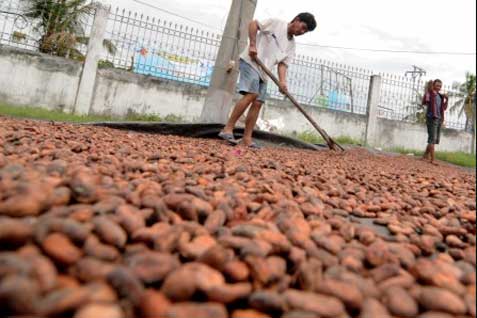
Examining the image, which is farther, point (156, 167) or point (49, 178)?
point (156, 167)

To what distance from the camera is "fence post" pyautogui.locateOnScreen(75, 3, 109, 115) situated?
6.72m

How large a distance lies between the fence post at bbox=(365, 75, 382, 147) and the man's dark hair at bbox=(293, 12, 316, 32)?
5587 millimetres

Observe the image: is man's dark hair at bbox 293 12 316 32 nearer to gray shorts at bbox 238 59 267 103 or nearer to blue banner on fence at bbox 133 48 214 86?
gray shorts at bbox 238 59 267 103

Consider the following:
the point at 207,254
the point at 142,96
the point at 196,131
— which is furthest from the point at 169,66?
the point at 207,254

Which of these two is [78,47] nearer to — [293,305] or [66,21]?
[66,21]

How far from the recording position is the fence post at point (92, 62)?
672cm

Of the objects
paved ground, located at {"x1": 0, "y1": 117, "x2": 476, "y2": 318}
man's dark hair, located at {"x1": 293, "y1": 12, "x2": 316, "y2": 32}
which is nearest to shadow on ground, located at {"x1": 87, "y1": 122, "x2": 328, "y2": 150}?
man's dark hair, located at {"x1": 293, "y1": 12, "x2": 316, "y2": 32}

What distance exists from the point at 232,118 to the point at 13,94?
4.84 meters

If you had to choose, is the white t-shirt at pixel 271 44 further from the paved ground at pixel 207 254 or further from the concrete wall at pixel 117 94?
the concrete wall at pixel 117 94

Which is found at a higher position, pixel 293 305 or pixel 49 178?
pixel 49 178

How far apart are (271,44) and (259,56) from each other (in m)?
0.16

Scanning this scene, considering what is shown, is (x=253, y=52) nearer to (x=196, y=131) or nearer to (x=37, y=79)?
(x=196, y=131)

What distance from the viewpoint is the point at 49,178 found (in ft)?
3.29

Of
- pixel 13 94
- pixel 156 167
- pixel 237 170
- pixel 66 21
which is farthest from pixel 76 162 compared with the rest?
pixel 66 21
